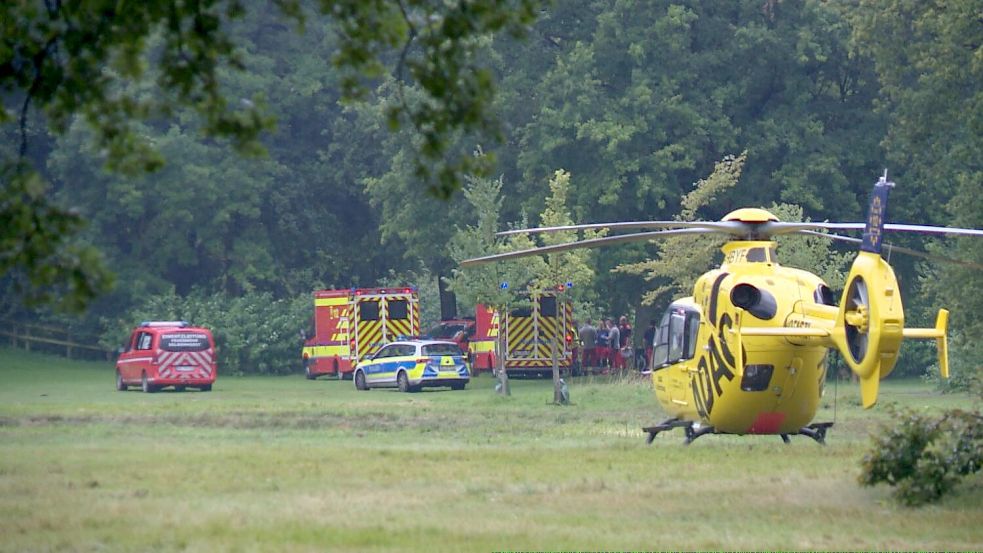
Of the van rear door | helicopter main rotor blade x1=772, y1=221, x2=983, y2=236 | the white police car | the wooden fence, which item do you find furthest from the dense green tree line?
helicopter main rotor blade x1=772, y1=221, x2=983, y2=236

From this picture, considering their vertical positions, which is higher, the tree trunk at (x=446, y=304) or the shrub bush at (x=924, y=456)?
the tree trunk at (x=446, y=304)

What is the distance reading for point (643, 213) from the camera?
47.7 metres

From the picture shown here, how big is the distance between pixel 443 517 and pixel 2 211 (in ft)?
20.4

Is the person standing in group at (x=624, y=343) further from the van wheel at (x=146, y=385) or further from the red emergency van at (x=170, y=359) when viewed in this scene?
the van wheel at (x=146, y=385)

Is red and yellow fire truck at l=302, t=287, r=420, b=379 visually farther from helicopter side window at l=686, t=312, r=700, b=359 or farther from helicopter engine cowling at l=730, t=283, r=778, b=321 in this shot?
helicopter engine cowling at l=730, t=283, r=778, b=321

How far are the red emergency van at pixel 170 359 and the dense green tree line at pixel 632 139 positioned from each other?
6210mm

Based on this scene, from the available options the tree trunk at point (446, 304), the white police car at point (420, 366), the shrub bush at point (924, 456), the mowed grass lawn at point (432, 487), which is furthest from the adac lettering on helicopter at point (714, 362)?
the tree trunk at point (446, 304)

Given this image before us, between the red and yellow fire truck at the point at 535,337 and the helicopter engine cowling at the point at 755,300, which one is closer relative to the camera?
the helicopter engine cowling at the point at 755,300

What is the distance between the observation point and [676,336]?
833 inches

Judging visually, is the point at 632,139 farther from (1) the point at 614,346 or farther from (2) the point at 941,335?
(2) the point at 941,335

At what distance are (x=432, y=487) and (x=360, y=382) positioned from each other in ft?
80.7

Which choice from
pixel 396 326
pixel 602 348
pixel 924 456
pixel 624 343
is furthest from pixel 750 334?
pixel 624 343

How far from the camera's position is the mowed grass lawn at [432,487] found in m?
12.2

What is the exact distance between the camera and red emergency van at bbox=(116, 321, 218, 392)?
38000 mm
